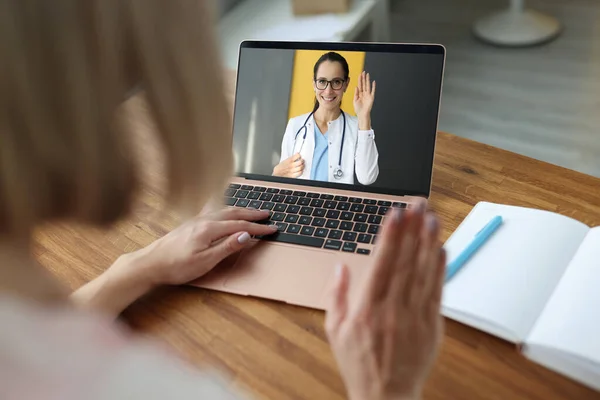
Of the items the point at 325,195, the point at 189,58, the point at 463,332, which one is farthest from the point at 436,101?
the point at 189,58

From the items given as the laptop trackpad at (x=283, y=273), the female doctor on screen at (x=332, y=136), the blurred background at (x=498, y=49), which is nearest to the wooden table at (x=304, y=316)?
the laptop trackpad at (x=283, y=273)

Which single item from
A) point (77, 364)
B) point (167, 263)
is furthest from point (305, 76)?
point (77, 364)

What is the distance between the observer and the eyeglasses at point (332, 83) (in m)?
0.85

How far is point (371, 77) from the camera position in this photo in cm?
84

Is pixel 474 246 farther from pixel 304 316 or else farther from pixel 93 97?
pixel 93 97

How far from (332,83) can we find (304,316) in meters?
0.36

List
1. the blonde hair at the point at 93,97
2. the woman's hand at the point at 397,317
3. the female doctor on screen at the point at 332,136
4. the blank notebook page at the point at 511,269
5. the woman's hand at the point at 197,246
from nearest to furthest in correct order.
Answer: the blonde hair at the point at 93,97 → the woman's hand at the point at 397,317 → the blank notebook page at the point at 511,269 → the woman's hand at the point at 197,246 → the female doctor on screen at the point at 332,136

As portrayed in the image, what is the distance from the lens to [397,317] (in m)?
0.51

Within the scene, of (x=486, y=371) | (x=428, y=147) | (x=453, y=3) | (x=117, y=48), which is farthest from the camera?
(x=453, y=3)

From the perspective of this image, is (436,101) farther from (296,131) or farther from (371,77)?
(296,131)

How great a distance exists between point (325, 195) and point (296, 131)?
0.36 ft

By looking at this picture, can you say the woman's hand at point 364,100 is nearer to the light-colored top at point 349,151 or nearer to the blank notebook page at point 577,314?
the light-colored top at point 349,151

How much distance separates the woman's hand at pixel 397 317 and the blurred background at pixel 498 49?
1114 millimetres

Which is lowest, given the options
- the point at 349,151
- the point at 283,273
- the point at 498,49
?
the point at 498,49
